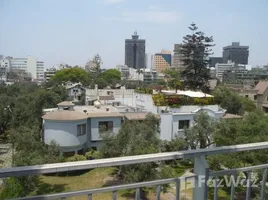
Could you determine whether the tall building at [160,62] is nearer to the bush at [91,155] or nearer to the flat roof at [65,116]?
the flat roof at [65,116]

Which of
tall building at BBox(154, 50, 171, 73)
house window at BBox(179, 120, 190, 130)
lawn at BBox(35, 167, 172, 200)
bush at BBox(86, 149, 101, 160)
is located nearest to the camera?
lawn at BBox(35, 167, 172, 200)

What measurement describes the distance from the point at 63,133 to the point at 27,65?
106 m

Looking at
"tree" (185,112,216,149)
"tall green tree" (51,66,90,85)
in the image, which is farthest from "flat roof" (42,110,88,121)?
"tall green tree" (51,66,90,85)

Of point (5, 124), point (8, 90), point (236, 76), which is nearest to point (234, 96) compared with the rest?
point (5, 124)

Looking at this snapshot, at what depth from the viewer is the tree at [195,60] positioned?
92.1 ft

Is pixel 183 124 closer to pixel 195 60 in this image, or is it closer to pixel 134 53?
pixel 195 60

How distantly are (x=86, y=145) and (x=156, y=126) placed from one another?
4957 millimetres

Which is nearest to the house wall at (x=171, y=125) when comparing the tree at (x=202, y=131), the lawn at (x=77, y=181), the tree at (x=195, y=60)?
the tree at (x=202, y=131)

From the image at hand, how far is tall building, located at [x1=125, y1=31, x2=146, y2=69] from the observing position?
116 meters

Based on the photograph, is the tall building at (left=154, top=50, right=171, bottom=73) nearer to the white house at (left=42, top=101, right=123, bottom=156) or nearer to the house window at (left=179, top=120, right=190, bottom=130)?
the white house at (left=42, top=101, right=123, bottom=156)

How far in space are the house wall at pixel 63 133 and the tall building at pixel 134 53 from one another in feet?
329

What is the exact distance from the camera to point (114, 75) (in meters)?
67.6

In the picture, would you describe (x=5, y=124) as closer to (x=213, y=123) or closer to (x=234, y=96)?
(x=213, y=123)

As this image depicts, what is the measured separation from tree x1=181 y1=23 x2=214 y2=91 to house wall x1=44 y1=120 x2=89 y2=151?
52.7ft
